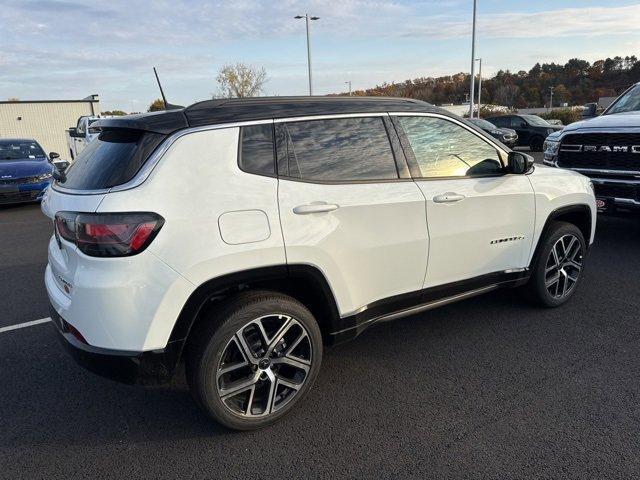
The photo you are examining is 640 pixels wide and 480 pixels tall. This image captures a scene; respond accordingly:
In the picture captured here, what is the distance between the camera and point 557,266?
423 centimetres

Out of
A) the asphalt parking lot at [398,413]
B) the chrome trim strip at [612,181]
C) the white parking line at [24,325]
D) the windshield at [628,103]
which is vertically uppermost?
the windshield at [628,103]

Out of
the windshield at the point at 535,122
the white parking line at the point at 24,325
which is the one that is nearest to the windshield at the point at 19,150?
the white parking line at the point at 24,325

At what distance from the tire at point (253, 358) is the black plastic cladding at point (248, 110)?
0.98 metres

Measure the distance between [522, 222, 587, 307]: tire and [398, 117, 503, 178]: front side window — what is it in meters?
0.92

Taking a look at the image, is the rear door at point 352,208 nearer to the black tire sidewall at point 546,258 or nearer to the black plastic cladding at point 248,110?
the black plastic cladding at point 248,110

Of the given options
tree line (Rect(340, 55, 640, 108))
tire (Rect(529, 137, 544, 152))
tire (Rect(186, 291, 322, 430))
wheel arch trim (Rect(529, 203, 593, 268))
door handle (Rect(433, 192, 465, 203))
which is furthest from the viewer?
tree line (Rect(340, 55, 640, 108))

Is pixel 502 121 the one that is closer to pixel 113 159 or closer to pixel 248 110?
pixel 248 110

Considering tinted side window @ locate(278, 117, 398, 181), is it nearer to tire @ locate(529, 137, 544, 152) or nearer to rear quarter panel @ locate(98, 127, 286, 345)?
rear quarter panel @ locate(98, 127, 286, 345)

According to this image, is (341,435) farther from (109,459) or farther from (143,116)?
(143,116)

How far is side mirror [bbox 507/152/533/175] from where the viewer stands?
3615 millimetres

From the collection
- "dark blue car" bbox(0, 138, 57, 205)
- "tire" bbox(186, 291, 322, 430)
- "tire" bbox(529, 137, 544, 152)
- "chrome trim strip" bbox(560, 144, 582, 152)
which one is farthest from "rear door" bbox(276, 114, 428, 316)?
"tire" bbox(529, 137, 544, 152)

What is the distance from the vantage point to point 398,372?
3373mm

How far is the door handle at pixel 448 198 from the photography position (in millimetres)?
3252

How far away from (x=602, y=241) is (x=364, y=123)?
4867 mm
